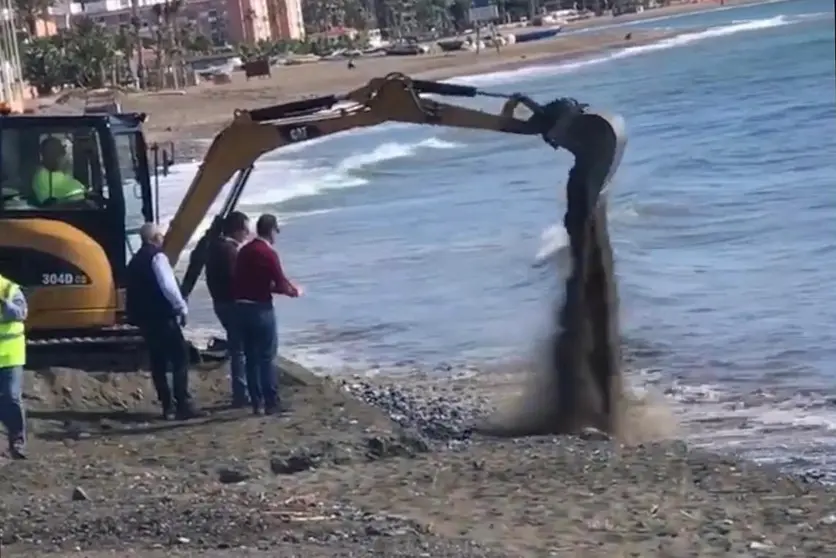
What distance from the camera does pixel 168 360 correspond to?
1378 cm

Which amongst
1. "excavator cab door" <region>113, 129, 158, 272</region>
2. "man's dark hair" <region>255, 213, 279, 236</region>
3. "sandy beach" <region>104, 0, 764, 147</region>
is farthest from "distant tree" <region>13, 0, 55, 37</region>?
"man's dark hair" <region>255, 213, 279, 236</region>

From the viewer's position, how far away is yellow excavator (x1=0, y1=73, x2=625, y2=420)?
14086 mm

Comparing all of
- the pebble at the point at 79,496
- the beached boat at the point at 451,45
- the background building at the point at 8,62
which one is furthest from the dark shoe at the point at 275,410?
the beached boat at the point at 451,45

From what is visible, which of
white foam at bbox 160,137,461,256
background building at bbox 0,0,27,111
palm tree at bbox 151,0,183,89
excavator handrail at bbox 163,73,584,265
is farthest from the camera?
palm tree at bbox 151,0,183,89

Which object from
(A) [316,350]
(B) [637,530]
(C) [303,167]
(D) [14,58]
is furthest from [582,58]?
(B) [637,530]

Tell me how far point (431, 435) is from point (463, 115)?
8.38 ft

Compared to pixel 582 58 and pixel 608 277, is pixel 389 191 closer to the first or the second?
pixel 608 277

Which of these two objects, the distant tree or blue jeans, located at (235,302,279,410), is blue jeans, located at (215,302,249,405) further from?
the distant tree

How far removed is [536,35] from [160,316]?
149m

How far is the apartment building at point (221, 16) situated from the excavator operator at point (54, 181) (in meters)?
122

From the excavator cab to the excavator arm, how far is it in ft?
2.68

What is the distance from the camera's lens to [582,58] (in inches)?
4670

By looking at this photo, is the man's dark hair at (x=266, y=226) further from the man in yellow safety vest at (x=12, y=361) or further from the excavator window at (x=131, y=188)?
the man in yellow safety vest at (x=12, y=361)

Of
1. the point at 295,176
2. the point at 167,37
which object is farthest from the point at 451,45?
the point at 295,176
